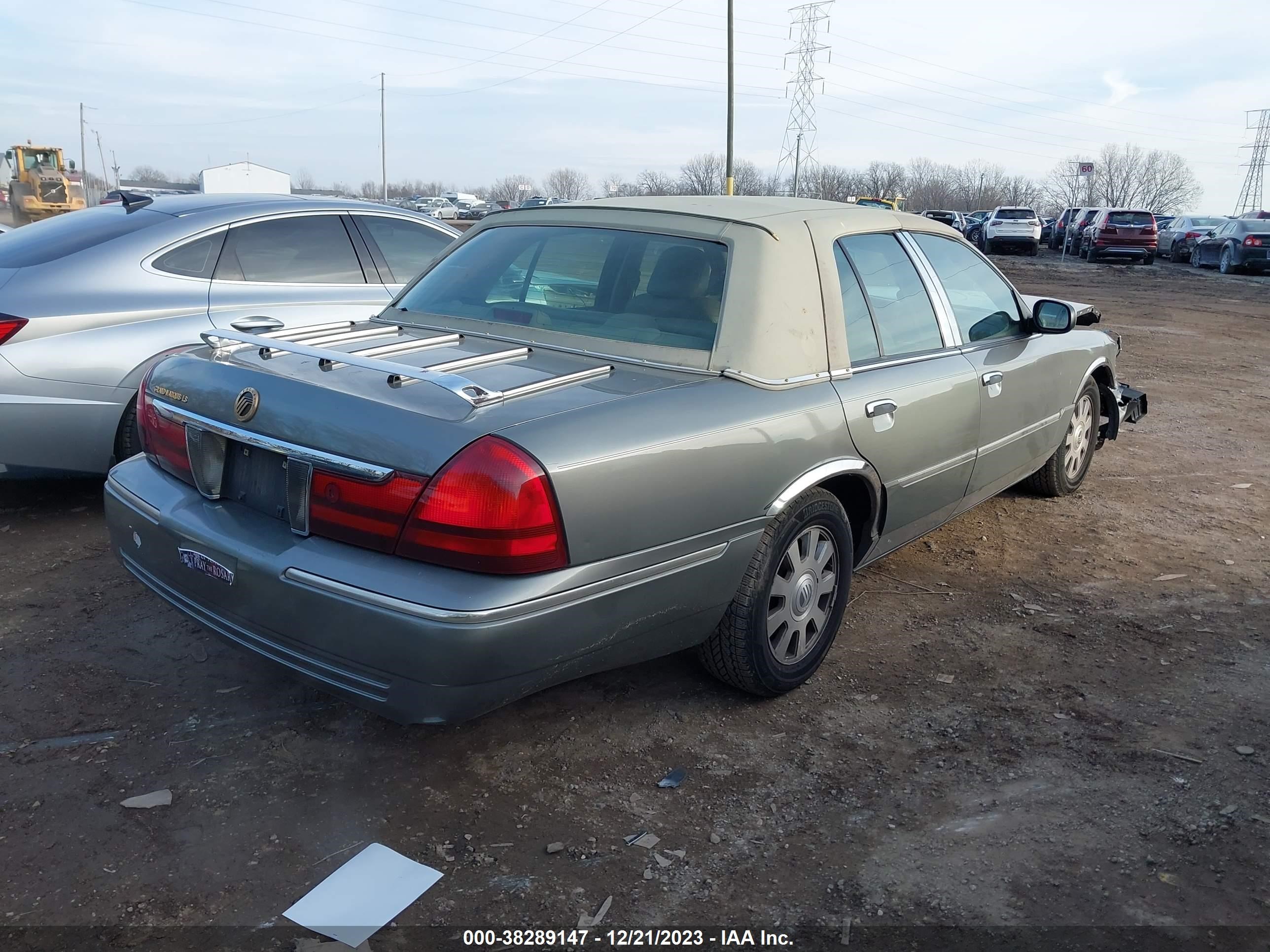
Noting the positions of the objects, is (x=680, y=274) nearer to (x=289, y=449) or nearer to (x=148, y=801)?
(x=289, y=449)

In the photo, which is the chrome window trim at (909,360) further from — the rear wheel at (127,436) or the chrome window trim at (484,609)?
the rear wheel at (127,436)

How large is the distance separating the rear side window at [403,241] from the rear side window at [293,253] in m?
0.19

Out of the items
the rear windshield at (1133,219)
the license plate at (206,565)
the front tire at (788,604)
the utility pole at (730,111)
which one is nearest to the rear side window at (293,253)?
the license plate at (206,565)

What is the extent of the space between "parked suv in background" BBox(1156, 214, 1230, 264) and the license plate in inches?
1418

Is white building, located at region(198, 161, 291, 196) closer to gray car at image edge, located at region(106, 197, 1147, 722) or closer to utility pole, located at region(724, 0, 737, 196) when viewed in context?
utility pole, located at region(724, 0, 737, 196)

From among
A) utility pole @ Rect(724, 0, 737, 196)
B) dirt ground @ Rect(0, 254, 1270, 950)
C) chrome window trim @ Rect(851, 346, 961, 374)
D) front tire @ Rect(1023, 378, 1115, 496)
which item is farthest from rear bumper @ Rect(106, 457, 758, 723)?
utility pole @ Rect(724, 0, 737, 196)

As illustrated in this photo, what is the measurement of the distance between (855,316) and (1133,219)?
33.3 metres

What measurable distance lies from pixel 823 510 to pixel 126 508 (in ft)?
7.35

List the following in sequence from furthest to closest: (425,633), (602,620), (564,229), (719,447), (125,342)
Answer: (125,342)
(564,229)
(719,447)
(602,620)
(425,633)

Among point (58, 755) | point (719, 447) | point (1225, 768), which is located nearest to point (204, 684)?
point (58, 755)

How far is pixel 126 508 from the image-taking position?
3.24 meters

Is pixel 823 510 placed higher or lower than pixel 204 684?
higher

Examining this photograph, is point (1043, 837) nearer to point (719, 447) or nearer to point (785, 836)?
point (785, 836)

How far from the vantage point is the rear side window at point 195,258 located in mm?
5148
